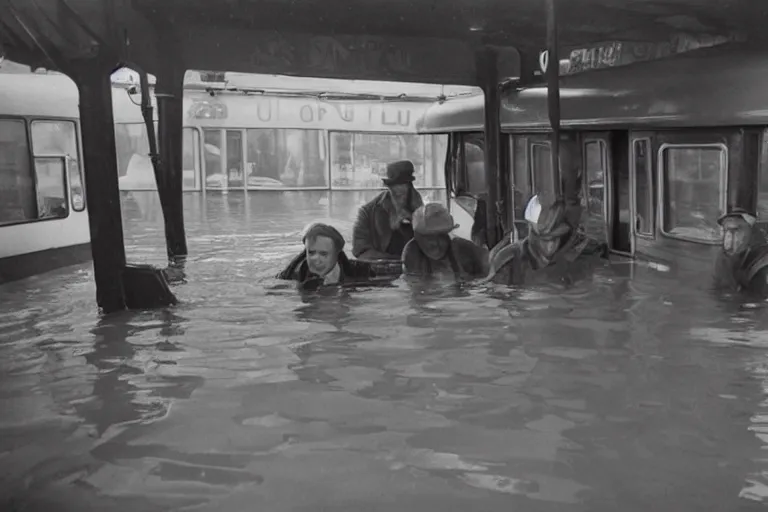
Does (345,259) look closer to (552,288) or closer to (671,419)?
(552,288)

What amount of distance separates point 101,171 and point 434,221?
10.3 ft

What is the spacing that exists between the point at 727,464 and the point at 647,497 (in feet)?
2.00

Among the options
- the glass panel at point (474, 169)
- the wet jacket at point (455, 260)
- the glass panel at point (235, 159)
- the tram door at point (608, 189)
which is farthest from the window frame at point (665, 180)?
the glass panel at point (235, 159)

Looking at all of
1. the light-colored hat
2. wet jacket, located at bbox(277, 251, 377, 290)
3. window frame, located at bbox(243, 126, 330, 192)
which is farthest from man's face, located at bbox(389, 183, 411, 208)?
window frame, located at bbox(243, 126, 330, 192)

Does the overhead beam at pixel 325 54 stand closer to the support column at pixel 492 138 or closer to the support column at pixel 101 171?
the support column at pixel 492 138

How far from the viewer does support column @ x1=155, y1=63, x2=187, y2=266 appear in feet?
41.0

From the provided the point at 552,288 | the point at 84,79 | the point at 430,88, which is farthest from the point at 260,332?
the point at 430,88

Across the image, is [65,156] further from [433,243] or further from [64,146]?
[433,243]

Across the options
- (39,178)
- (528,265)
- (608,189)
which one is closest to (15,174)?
(39,178)

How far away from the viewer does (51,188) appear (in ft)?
42.4

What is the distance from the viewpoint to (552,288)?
991cm

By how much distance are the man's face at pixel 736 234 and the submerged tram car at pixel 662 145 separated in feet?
1.29

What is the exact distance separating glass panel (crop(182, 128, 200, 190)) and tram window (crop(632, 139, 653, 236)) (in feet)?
52.6

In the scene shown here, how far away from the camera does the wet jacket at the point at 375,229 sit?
441 inches
